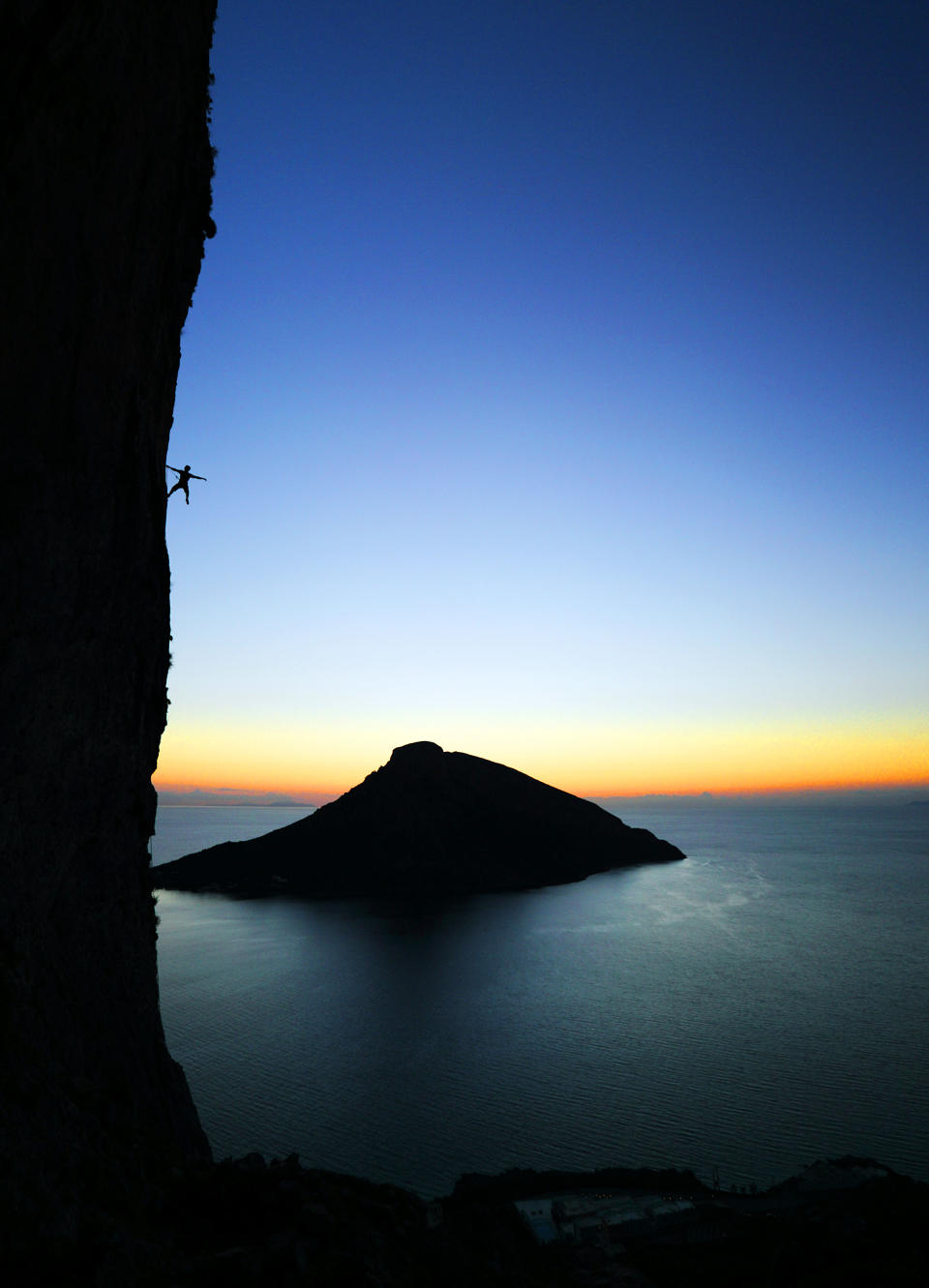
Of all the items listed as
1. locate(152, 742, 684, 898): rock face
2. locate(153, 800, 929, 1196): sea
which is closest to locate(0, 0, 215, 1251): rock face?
locate(153, 800, 929, 1196): sea

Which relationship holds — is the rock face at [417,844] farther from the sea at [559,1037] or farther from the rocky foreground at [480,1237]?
the rocky foreground at [480,1237]

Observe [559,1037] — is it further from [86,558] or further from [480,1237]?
[86,558]

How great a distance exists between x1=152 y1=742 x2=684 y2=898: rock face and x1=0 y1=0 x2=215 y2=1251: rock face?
3594 inches

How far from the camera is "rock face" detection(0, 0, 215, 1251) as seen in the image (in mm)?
9633

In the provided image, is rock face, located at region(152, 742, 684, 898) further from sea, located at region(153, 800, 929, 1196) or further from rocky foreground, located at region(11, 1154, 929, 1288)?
rocky foreground, located at region(11, 1154, 929, 1288)

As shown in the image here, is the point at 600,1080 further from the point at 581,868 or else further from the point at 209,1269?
the point at 581,868

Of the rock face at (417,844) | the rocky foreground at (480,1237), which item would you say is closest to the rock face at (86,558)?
the rocky foreground at (480,1237)

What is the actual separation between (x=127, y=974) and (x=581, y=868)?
378ft

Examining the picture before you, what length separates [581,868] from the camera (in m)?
124

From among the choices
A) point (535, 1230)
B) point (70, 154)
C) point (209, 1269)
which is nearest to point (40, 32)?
point (70, 154)

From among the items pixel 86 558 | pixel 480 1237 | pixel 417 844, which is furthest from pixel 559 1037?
pixel 417 844

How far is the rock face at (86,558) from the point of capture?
9.63 meters

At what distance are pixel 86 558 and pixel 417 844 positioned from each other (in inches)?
4006

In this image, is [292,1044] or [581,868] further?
[581,868]
